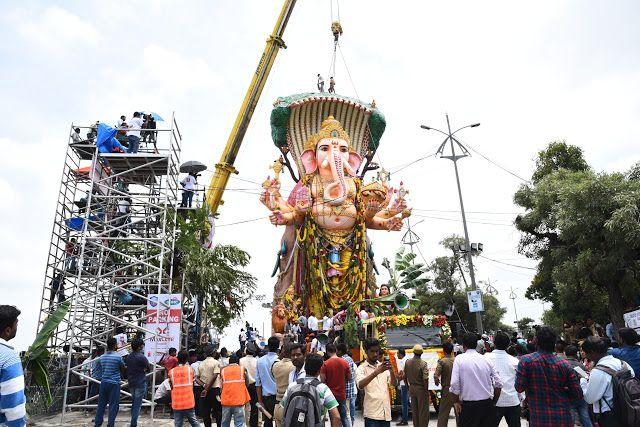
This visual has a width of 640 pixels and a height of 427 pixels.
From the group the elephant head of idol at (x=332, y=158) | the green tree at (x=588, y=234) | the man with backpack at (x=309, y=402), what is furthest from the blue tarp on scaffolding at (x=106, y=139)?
the green tree at (x=588, y=234)

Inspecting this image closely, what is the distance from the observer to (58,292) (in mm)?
14609

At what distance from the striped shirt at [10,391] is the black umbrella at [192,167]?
14.5 meters

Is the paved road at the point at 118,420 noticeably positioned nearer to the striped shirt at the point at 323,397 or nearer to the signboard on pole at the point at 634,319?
the signboard on pole at the point at 634,319

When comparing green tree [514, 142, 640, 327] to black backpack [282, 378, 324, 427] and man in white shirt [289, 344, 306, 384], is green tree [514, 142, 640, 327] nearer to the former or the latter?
man in white shirt [289, 344, 306, 384]

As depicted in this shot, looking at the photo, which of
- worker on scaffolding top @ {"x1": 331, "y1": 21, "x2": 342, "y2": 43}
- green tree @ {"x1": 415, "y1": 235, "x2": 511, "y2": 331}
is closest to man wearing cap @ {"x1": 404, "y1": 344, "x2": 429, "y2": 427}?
worker on scaffolding top @ {"x1": 331, "y1": 21, "x2": 342, "y2": 43}

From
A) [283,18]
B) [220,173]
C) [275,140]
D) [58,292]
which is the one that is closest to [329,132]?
[275,140]

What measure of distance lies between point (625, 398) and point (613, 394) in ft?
0.37

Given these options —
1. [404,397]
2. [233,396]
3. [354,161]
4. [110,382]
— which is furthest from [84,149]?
[354,161]

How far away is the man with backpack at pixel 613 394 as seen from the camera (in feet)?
15.7

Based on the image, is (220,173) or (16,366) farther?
(220,173)

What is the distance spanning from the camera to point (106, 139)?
1349 cm

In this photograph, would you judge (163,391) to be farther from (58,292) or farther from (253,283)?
(253,283)

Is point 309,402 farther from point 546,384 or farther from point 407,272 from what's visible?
point 407,272

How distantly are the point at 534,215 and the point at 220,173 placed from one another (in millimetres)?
14754
